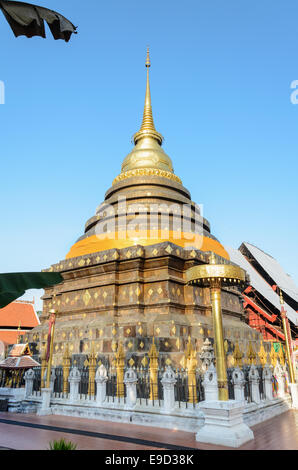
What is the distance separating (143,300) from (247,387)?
5493 millimetres

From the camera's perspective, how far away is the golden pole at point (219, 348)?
7.45 meters

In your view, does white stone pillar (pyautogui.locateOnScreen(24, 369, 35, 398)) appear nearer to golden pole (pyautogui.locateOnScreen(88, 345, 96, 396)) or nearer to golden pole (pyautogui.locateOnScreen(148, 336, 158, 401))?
golden pole (pyautogui.locateOnScreen(88, 345, 96, 396))

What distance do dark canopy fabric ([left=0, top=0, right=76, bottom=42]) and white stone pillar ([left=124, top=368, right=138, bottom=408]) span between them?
28.0 ft

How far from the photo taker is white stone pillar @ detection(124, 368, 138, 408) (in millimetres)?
9398

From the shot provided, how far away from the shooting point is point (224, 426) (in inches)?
275

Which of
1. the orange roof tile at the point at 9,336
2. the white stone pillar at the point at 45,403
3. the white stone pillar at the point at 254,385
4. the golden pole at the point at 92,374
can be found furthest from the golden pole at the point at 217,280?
the orange roof tile at the point at 9,336

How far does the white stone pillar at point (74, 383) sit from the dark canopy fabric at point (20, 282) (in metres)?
6.14

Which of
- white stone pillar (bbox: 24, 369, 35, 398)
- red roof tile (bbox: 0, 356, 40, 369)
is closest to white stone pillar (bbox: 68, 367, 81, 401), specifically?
white stone pillar (bbox: 24, 369, 35, 398)

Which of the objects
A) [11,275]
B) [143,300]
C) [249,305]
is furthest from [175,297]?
[249,305]

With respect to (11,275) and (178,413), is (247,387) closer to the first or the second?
(178,413)

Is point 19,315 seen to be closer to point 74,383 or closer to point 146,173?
point 146,173

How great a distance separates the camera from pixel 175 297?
548 inches
